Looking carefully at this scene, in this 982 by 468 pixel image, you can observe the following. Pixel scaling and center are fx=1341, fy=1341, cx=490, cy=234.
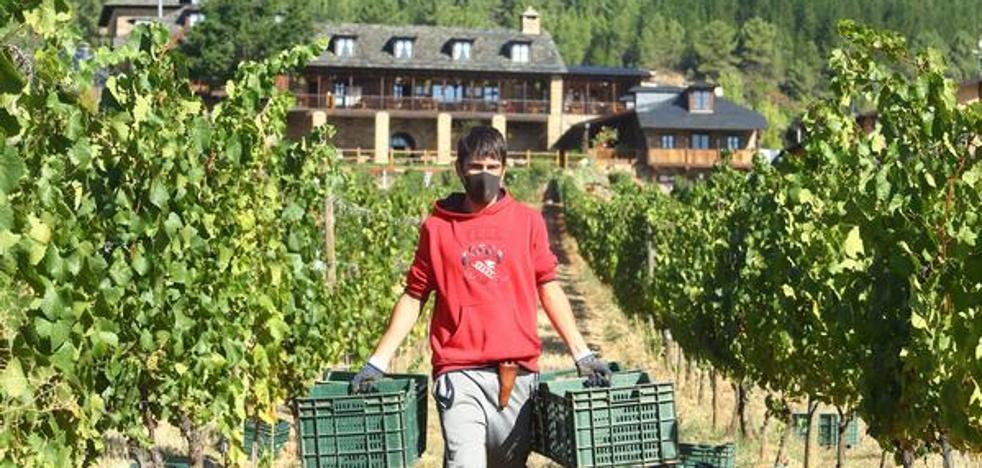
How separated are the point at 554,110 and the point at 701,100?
6.17 metres

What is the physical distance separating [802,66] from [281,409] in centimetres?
9636

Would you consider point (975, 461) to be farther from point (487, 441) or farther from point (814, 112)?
point (487, 441)

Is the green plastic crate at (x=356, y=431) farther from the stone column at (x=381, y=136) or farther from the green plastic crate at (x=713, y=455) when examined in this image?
the stone column at (x=381, y=136)

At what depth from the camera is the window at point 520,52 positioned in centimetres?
5628

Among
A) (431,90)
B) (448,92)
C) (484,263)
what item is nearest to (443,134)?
(448,92)

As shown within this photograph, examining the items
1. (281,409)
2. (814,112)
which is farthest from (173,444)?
(814,112)

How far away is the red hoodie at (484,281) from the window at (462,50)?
51.3 metres

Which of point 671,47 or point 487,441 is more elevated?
point 671,47

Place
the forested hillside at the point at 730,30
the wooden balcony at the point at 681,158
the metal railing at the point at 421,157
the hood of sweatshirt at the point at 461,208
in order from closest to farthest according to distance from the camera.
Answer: the hood of sweatshirt at the point at 461,208 < the wooden balcony at the point at 681,158 < the metal railing at the point at 421,157 < the forested hillside at the point at 730,30

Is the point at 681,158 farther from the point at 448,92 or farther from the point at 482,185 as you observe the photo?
the point at 482,185

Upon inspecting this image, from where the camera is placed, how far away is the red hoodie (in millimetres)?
4734

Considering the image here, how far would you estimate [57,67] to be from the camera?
201 inches

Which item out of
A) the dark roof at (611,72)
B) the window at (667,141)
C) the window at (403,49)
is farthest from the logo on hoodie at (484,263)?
the dark roof at (611,72)

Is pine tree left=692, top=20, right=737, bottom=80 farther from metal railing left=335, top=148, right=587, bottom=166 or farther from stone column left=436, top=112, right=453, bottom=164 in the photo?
stone column left=436, top=112, right=453, bottom=164
